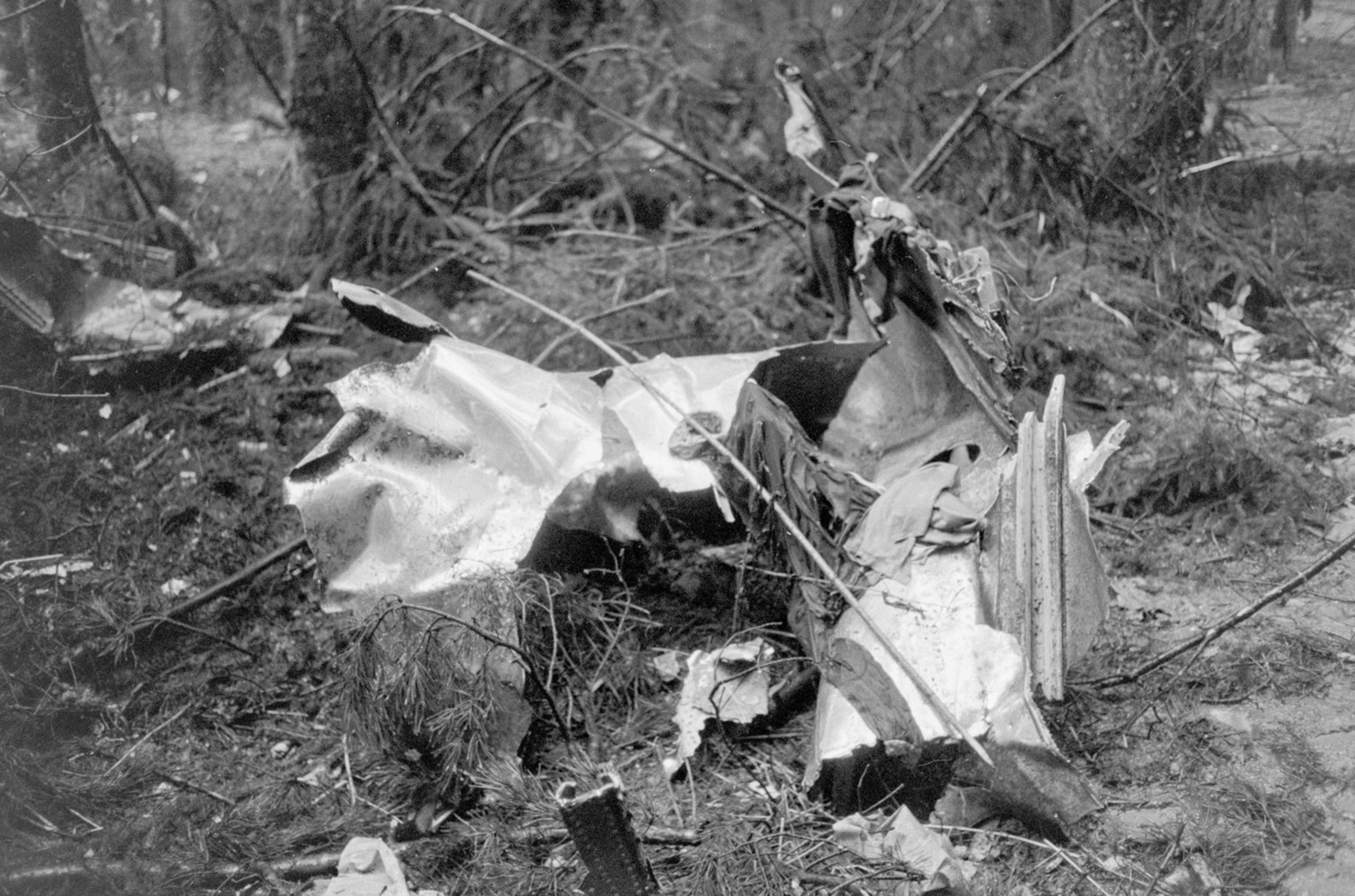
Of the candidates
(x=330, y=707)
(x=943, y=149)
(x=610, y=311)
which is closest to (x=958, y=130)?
(x=943, y=149)

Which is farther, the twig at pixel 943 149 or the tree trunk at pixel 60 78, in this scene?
the twig at pixel 943 149

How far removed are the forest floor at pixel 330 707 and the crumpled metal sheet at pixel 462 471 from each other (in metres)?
0.34

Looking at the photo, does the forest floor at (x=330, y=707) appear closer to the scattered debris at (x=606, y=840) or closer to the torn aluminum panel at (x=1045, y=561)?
the scattered debris at (x=606, y=840)

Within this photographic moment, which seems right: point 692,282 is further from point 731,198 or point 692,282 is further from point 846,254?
point 846,254

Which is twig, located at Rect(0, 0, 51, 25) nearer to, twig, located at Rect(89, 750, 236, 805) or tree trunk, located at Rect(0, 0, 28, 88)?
tree trunk, located at Rect(0, 0, 28, 88)

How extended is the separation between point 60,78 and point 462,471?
10.4 feet

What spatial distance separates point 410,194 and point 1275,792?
4.33m

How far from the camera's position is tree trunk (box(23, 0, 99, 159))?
182 inches

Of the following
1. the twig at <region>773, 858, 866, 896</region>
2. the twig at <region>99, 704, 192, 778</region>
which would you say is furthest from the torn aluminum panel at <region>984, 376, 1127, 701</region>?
the twig at <region>99, 704, 192, 778</region>

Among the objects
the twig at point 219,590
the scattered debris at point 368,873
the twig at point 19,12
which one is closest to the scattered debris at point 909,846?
the scattered debris at point 368,873

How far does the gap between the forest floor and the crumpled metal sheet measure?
34cm

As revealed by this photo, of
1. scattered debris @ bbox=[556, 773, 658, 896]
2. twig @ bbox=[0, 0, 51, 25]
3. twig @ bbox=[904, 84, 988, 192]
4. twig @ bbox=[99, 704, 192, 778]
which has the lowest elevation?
twig @ bbox=[99, 704, 192, 778]

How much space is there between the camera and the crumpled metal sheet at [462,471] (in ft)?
10.00

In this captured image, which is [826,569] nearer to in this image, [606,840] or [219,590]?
[606,840]
